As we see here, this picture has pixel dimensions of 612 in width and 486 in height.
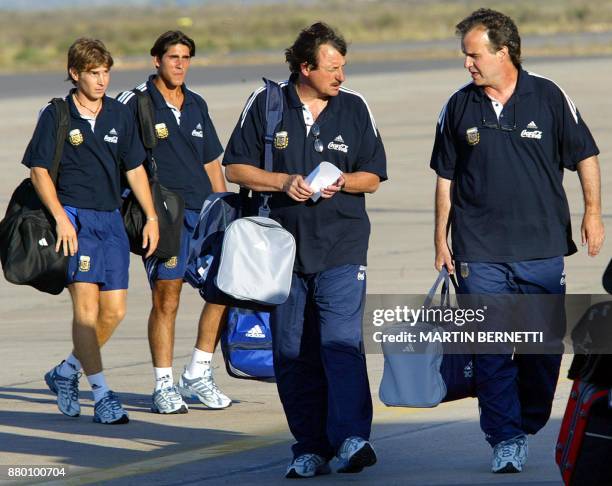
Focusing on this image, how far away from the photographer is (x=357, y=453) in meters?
6.43

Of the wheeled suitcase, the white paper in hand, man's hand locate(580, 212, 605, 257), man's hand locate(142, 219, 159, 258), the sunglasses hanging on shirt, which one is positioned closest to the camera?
the wheeled suitcase

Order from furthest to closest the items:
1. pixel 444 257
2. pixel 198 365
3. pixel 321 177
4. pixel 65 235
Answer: pixel 198 365 → pixel 65 235 → pixel 444 257 → pixel 321 177

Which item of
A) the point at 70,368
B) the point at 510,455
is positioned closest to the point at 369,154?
the point at 510,455

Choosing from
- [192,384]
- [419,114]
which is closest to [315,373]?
[192,384]

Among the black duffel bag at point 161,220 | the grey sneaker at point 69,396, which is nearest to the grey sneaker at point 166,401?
the grey sneaker at point 69,396

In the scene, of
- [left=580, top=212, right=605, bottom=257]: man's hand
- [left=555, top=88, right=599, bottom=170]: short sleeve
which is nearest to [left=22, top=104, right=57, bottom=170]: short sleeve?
[left=555, top=88, right=599, bottom=170]: short sleeve

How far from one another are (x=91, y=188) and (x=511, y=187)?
91.0 inches

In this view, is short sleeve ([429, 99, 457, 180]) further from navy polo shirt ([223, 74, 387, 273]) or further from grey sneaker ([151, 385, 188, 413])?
grey sneaker ([151, 385, 188, 413])

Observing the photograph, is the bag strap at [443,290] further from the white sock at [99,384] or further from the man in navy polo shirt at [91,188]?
the white sock at [99,384]

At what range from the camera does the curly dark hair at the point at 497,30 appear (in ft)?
21.9

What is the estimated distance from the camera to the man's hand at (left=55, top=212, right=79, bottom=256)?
759 centimetres

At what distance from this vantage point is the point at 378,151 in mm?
6773

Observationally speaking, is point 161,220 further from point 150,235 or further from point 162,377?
point 162,377

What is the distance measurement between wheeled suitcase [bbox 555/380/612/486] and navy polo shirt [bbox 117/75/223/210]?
3340mm
